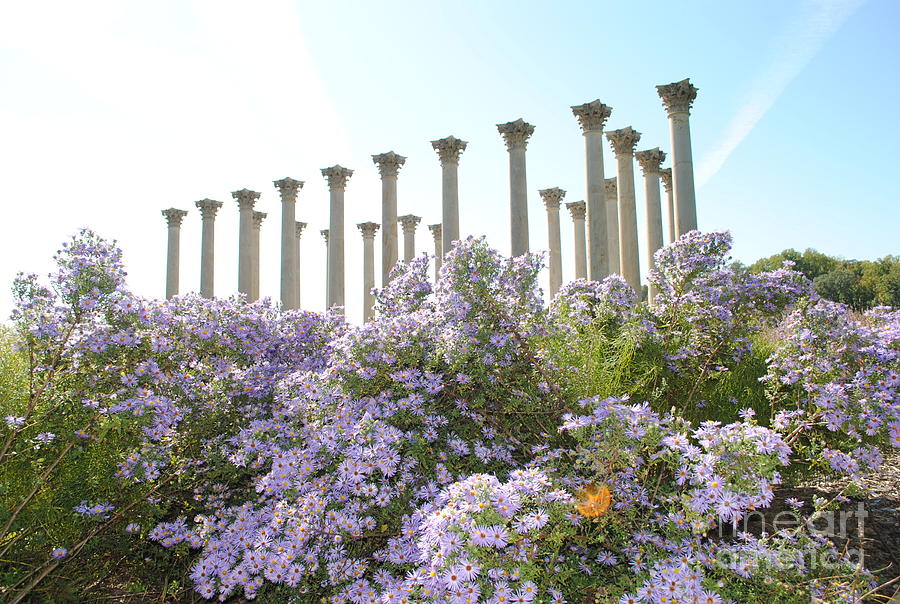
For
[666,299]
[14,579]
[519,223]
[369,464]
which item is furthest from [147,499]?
[519,223]

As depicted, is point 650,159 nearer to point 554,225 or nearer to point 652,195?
point 652,195

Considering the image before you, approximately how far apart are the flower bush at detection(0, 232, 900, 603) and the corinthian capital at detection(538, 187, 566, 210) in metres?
32.7

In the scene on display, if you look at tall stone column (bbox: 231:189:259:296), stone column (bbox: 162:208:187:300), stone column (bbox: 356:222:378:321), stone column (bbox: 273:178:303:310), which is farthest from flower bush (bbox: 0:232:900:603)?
stone column (bbox: 356:222:378:321)

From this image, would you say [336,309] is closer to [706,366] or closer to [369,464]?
[369,464]

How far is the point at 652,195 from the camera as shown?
98.9 ft

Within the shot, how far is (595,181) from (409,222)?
22499 mm

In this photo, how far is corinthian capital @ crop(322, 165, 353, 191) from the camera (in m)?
34.0

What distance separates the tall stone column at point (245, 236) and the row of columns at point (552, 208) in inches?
2.4

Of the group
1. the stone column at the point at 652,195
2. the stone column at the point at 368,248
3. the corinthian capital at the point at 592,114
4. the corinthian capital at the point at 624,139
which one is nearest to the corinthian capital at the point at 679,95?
the corinthian capital at the point at 592,114

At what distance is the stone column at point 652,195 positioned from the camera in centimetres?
2966

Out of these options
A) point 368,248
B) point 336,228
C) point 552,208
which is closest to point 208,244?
point 336,228

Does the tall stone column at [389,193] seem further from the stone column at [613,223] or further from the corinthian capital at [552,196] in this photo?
the stone column at [613,223]

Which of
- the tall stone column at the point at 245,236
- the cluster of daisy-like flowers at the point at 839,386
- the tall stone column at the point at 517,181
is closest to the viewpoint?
the cluster of daisy-like flowers at the point at 839,386

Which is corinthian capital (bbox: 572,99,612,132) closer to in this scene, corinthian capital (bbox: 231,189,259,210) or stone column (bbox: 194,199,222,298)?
corinthian capital (bbox: 231,189,259,210)
